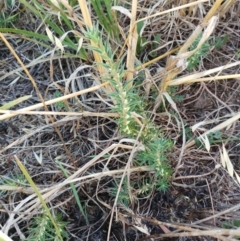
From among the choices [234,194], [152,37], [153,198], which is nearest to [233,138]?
[234,194]

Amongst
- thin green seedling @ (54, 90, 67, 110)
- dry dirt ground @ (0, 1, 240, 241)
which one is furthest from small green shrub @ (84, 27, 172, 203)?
thin green seedling @ (54, 90, 67, 110)

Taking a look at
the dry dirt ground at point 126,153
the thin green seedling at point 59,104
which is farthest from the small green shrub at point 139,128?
the thin green seedling at point 59,104

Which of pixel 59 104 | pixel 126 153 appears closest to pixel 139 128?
pixel 126 153

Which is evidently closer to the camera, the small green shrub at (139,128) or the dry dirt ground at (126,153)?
the small green shrub at (139,128)

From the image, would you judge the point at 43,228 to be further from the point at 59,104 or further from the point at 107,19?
the point at 107,19

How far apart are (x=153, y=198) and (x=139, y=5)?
515mm

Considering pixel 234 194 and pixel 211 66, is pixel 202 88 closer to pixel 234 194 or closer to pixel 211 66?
pixel 211 66

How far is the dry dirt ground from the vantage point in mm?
1035

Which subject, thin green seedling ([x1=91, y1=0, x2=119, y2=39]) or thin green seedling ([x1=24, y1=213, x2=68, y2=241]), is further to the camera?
thin green seedling ([x1=91, y1=0, x2=119, y2=39])

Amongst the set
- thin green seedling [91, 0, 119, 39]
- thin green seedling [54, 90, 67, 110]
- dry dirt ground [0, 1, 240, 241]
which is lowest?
dry dirt ground [0, 1, 240, 241]

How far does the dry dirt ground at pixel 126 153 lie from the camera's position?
1035 millimetres

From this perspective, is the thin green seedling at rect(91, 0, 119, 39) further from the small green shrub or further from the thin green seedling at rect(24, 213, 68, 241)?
the thin green seedling at rect(24, 213, 68, 241)

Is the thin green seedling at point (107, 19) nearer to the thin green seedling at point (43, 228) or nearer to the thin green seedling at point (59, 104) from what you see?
the thin green seedling at point (59, 104)

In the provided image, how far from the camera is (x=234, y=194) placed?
3.42 ft
